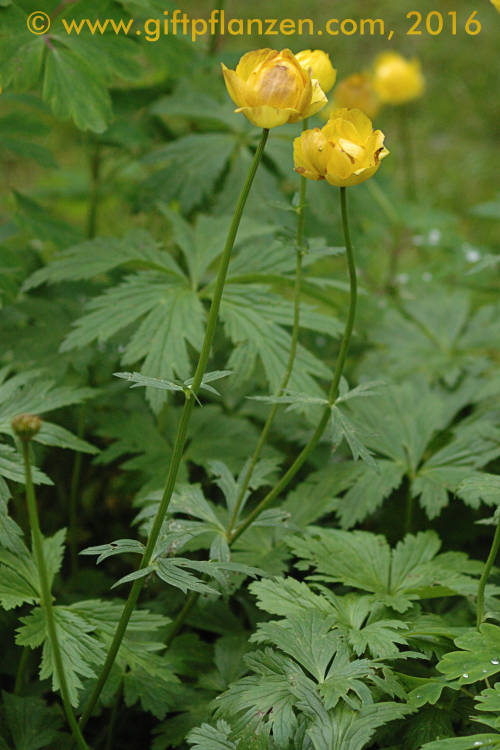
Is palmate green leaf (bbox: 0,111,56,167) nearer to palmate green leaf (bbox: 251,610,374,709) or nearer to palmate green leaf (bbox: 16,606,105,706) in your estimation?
palmate green leaf (bbox: 16,606,105,706)

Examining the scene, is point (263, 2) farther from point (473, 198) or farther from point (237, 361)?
point (237, 361)

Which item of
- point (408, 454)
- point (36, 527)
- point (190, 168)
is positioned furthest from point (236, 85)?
point (190, 168)

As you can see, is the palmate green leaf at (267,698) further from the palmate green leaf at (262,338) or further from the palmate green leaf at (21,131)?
the palmate green leaf at (21,131)

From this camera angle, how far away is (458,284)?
104 inches

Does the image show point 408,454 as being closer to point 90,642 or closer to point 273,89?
point 90,642

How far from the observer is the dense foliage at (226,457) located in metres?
1.11

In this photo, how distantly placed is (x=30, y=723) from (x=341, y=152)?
3.52ft

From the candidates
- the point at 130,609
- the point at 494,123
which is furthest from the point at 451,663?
the point at 494,123

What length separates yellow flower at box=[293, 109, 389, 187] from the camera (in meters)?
0.99

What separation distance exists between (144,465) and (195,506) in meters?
0.36

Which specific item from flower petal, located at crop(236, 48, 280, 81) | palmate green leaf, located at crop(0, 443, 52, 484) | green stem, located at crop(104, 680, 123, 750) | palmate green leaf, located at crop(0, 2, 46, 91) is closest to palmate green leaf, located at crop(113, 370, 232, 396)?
palmate green leaf, located at crop(0, 443, 52, 484)

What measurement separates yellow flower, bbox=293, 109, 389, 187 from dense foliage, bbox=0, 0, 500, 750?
14 cm

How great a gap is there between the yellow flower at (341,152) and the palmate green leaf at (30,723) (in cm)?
102

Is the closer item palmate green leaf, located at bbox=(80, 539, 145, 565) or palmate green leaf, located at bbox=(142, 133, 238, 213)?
palmate green leaf, located at bbox=(80, 539, 145, 565)
